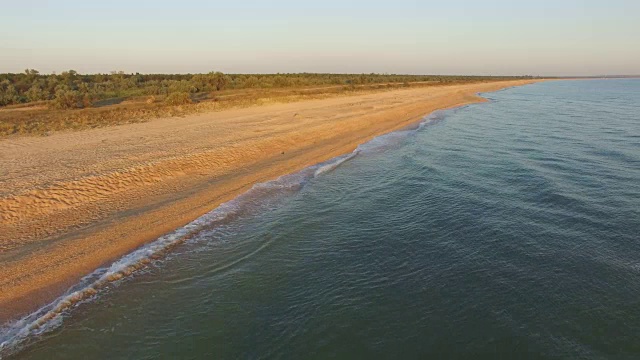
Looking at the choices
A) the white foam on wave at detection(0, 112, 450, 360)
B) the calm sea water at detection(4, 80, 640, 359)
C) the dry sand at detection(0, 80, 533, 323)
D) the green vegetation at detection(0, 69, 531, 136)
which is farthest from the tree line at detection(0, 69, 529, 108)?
the calm sea water at detection(4, 80, 640, 359)

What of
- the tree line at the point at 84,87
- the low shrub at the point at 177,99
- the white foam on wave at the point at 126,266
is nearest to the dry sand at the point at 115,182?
the white foam on wave at the point at 126,266

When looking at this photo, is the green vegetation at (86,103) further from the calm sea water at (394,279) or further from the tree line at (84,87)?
the calm sea water at (394,279)

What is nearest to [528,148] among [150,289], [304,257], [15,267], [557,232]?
[557,232]

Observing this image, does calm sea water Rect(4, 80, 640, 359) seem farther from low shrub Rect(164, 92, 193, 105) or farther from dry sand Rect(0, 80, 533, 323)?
low shrub Rect(164, 92, 193, 105)

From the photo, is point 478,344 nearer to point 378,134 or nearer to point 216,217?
point 216,217

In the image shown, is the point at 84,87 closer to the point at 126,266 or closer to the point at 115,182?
the point at 115,182
